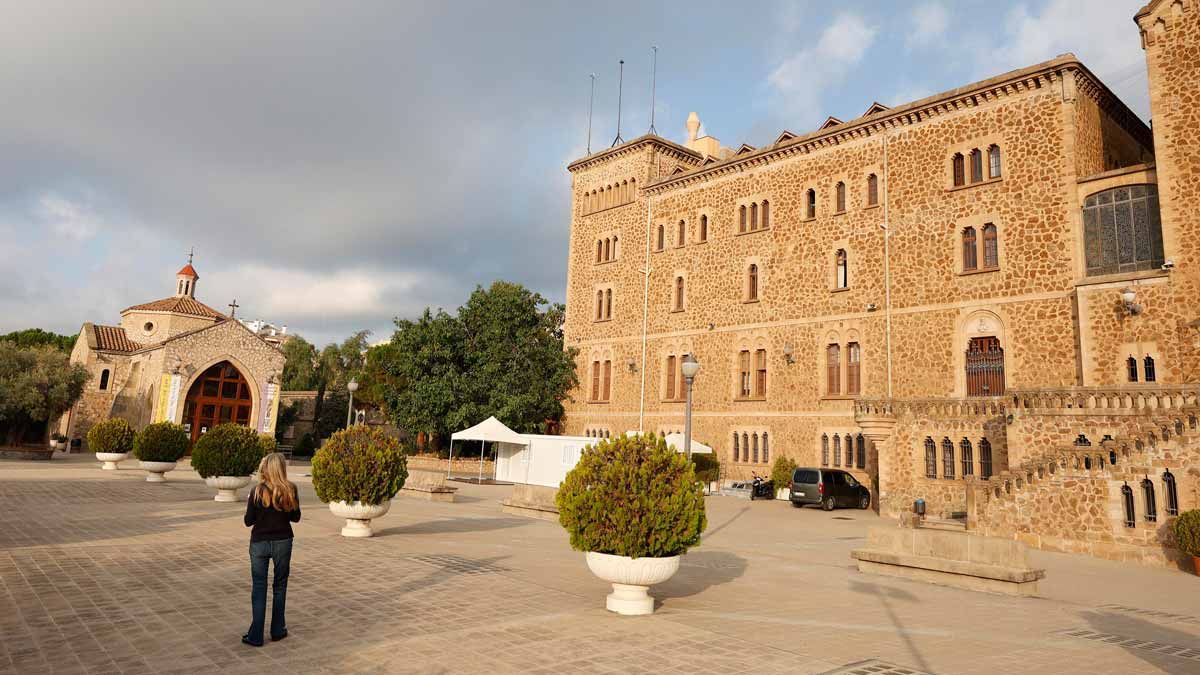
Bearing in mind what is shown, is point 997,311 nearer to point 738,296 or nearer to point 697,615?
point 738,296

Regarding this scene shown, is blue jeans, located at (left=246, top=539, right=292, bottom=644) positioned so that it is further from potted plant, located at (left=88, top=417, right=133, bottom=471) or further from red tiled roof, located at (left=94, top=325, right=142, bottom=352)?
red tiled roof, located at (left=94, top=325, right=142, bottom=352)

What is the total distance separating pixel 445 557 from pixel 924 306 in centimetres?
1961

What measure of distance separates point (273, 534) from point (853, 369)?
23.8 m

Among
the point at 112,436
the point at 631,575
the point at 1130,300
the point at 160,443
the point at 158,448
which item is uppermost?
the point at 1130,300

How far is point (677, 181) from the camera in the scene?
34.4 meters

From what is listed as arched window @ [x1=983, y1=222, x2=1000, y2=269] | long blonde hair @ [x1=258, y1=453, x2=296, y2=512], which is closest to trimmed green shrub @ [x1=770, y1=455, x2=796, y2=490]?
arched window @ [x1=983, y1=222, x2=1000, y2=269]

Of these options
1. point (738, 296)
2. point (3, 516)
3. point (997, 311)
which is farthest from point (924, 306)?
point (3, 516)

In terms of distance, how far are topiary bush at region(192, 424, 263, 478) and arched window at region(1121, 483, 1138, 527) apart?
18334 millimetres

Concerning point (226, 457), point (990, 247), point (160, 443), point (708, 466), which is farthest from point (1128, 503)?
point (160, 443)

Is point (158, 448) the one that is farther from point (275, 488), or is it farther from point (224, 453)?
point (275, 488)

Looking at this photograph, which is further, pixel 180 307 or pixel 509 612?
pixel 180 307

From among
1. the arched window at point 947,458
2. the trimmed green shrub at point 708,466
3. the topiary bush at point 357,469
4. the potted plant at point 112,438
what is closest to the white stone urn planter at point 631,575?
the topiary bush at point 357,469

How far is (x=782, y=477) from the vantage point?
89.0 ft

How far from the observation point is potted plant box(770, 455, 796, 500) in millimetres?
27062
